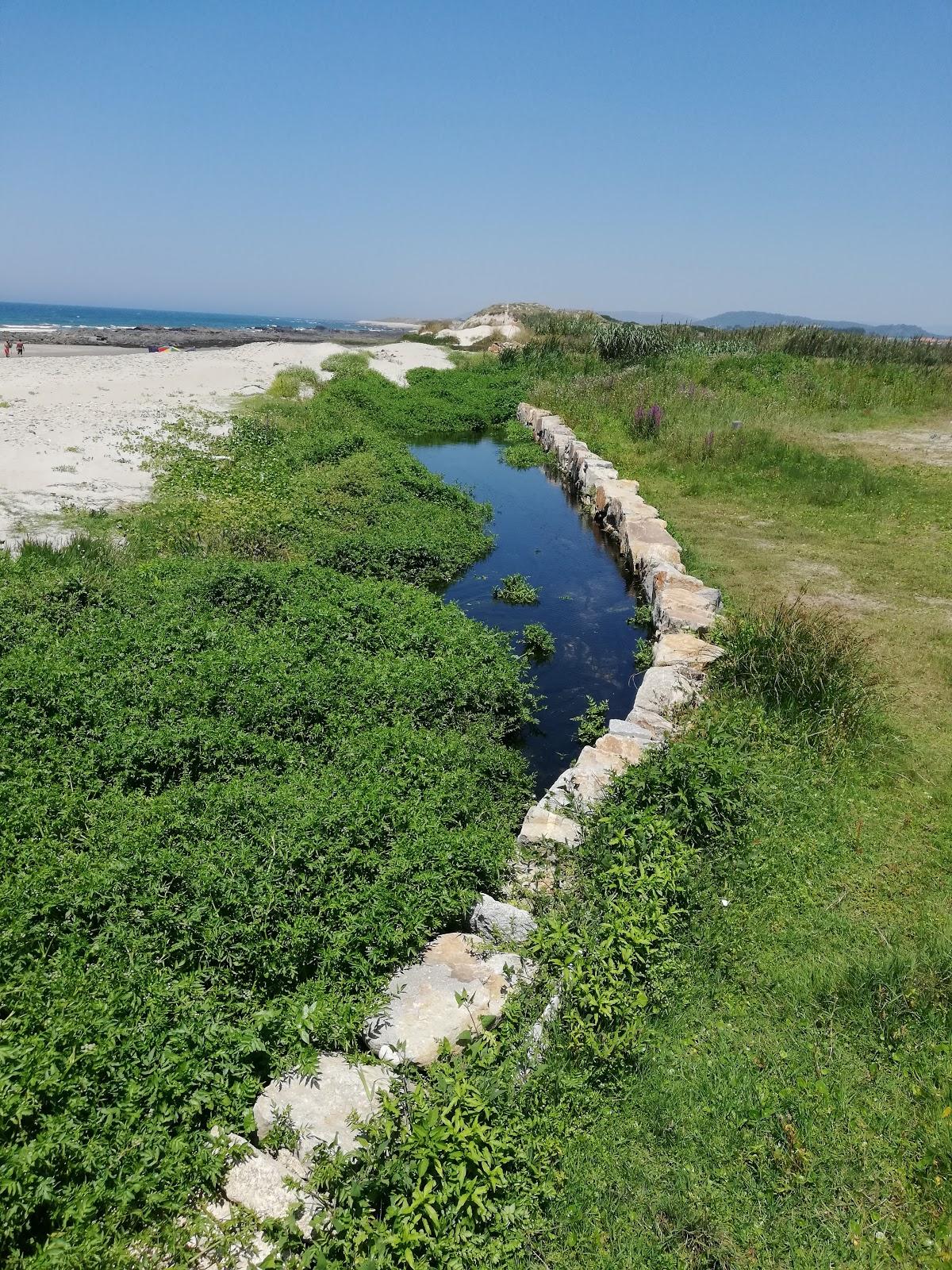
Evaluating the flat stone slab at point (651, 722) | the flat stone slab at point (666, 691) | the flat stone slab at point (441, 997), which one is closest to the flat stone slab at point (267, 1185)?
the flat stone slab at point (441, 997)

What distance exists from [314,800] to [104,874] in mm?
1369

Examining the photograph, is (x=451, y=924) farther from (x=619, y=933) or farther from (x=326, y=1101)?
(x=326, y=1101)

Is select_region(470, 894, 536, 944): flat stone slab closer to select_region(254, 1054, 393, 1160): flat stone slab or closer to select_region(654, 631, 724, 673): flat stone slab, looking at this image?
select_region(254, 1054, 393, 1160): flat stone slab

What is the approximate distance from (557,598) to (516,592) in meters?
0.72

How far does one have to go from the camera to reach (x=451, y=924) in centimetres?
484

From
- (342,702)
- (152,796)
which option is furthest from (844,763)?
(152,796)

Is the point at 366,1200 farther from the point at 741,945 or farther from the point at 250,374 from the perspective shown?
the point at 250,374

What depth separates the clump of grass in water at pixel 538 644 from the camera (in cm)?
963

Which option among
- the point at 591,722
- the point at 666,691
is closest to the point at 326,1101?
the point at 591,722

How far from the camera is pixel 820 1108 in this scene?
145 inches

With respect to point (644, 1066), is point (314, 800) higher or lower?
higher

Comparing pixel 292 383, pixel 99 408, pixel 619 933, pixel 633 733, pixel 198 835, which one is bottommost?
pixel 619 933

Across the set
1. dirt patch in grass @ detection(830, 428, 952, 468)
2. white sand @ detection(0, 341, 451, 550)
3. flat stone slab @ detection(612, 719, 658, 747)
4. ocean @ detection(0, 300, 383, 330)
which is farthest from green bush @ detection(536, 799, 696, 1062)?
ocean @ detection(0, 300, 383, 330)

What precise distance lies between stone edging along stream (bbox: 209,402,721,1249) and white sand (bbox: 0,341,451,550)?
30.8ft
